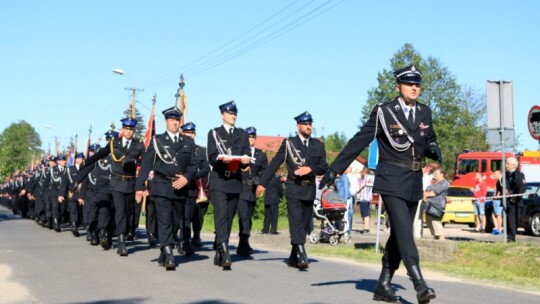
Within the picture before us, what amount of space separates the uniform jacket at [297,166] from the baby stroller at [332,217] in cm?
701

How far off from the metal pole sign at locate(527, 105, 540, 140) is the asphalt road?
11.8 ft

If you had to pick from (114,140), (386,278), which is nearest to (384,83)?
(114,140)

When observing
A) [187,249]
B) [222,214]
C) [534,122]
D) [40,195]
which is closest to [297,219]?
[222,214]

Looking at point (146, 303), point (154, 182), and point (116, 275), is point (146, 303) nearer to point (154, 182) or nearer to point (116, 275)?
point (116, 275)

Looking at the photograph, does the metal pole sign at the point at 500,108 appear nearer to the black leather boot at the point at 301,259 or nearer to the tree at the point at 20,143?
the black leather boot at the point at 301,259

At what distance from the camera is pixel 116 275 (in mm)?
9680

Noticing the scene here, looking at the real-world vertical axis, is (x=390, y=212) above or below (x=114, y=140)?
below

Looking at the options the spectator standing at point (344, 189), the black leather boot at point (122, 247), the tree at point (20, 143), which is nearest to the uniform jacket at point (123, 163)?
the black leather boot at point (122, 247)

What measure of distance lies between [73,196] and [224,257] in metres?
10.0

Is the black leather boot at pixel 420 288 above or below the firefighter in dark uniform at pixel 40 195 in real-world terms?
below

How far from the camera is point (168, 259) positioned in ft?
33.4

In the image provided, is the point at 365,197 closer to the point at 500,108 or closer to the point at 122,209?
the point at 500,108

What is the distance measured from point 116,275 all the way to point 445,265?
5332 millimetres

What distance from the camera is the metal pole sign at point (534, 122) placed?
12.4 meters
